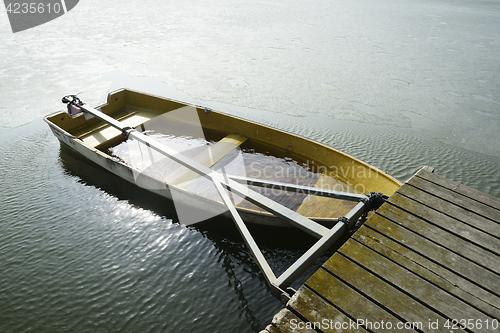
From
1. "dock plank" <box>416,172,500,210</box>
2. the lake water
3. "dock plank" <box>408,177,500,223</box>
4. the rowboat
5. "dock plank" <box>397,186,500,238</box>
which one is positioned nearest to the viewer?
"dock plank" <box>397,186,500,238</box>

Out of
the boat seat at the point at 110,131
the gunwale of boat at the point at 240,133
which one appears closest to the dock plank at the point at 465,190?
the gunwale of boat at the point at 240,133

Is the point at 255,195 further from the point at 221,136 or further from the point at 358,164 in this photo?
the point at 221,136

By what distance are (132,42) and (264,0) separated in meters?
13.6

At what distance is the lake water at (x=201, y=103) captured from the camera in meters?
4.31

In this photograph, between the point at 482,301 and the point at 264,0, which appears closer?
the point at 482,301

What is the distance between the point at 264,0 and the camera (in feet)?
80.1

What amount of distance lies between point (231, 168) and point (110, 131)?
3290 mm

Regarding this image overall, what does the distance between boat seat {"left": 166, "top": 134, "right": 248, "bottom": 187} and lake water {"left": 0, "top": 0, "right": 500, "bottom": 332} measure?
58cm

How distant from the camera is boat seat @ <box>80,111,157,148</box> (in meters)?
6.92

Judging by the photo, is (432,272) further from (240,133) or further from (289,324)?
(240,133)

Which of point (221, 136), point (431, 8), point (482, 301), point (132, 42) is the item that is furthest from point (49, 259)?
point (431, 8)

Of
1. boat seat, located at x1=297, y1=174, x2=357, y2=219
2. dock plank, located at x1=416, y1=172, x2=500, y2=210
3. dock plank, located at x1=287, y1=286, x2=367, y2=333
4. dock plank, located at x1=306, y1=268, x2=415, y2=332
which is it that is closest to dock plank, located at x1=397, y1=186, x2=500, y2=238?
dock plank, located at x1=416, y1=172, x2=500, y2=210

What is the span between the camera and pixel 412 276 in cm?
295

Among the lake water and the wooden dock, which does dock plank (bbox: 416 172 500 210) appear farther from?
the lake water
